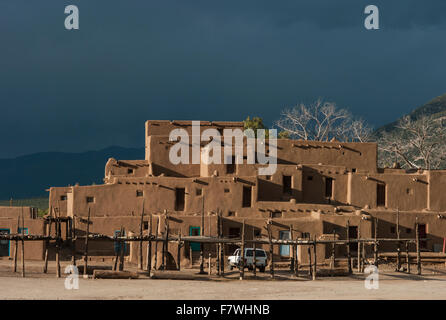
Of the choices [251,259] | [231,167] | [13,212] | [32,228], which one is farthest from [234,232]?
[13,212]

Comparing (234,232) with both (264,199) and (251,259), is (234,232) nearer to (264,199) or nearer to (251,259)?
(264,199)

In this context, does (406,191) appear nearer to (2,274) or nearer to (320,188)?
(320,188)

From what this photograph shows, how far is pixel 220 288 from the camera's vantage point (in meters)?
34.1

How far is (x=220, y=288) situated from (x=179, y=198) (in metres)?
19.4

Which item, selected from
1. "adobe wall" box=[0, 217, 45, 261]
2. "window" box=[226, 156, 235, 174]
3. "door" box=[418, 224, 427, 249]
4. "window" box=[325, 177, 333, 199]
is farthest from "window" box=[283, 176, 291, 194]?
"adobe wall" box=[0, 217, 45, 261]

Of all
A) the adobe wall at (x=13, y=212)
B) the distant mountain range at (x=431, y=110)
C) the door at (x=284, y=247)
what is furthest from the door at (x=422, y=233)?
the distant mountain range at (x=431, y=110)
